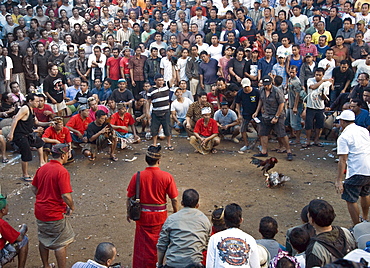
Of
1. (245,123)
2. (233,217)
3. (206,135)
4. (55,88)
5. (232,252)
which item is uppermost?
(233,217)

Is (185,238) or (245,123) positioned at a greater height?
(185,238)

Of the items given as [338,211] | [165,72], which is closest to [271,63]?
[165,72]

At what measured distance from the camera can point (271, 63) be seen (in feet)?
40.4

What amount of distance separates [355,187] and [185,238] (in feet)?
10.3

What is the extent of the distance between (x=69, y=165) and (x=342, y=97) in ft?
21.2

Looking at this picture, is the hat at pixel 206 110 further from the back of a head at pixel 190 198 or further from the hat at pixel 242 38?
the back of a head at pixel 190 198

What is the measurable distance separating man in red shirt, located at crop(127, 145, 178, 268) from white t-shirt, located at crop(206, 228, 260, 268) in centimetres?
143

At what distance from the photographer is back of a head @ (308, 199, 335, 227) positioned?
4.16 m

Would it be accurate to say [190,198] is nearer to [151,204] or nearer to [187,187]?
A: [151,204]

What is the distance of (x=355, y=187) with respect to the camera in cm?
650

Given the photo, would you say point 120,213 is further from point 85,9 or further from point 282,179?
point 85,9

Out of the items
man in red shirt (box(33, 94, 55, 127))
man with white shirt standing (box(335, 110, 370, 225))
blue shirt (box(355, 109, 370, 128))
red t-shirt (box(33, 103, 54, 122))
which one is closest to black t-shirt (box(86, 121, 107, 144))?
man in red shirt (box(33, 94, 55, 127))

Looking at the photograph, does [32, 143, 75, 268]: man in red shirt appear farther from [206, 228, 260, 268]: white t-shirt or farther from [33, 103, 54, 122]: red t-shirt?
[33, 103, 54, 122]: red t-shirt

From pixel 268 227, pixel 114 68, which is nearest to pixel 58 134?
pixel 114 68
